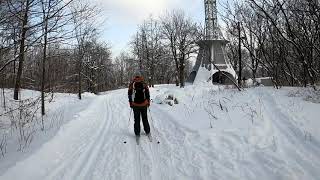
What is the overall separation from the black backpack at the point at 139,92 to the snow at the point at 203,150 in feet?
3.87

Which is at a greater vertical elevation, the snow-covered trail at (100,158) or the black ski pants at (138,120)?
the black ski pants at (138,120)

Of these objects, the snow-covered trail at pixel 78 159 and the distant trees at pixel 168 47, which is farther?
the distant trees at pixel 168 47

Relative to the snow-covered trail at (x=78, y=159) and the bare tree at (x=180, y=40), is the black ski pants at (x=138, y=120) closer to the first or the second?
the snow-covered trail at (x=78, y=159)

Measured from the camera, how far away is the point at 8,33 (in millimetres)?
6699

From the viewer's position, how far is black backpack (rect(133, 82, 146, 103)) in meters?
9.65

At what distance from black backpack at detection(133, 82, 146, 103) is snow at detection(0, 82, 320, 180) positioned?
1.18 metres

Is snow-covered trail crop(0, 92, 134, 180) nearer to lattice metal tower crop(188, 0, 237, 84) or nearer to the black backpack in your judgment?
the black backpack

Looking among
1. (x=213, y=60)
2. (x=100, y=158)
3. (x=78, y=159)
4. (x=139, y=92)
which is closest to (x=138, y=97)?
(x=139, y=92)

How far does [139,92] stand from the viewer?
9.69 m

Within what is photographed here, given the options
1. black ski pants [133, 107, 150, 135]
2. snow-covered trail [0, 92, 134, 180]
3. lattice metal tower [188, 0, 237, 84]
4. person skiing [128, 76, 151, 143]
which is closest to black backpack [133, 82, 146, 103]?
person skiing [128, 76, 151, 143]

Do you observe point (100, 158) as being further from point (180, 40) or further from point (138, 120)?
point (180, 40)

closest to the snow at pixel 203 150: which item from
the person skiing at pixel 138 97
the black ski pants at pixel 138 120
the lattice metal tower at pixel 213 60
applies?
the black ski pants at pixel 138 120

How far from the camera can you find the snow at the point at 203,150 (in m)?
5.74

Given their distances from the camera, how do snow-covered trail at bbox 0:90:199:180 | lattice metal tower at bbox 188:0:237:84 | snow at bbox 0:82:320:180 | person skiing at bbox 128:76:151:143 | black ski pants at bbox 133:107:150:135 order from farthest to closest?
lattice metal tower at bbox 188:0:237:84
person skiing at bbox 128:76:151:143
black ski pants at bbox 133:107:150:135
snow-covered trail at bbox 0:90:199:180
snow at bbox 0:82:320:180
